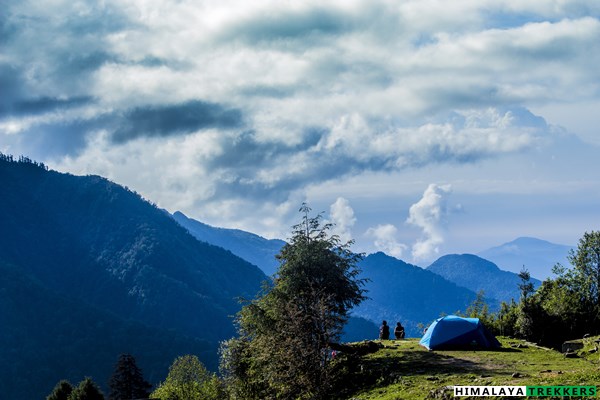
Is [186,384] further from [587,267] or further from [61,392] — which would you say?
[587,267]

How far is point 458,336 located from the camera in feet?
150

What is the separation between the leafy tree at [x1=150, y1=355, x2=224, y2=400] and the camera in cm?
8883

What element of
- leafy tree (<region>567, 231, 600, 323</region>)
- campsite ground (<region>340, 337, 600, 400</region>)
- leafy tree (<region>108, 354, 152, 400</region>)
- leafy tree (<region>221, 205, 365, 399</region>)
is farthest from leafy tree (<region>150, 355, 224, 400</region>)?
leafy tree (<region>567, 231, 600, 323</region>)

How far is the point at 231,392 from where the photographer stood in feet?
171

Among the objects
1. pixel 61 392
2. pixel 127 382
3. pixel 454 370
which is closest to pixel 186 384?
pixel 127 382

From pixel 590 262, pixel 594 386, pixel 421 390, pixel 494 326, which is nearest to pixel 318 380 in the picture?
pixel 421 390

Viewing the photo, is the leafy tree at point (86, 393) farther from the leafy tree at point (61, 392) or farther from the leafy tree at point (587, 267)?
the leafy tree at point (587, 267)

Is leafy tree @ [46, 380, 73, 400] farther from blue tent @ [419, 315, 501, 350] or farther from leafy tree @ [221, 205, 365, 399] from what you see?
blue tent @ [419, 315, 501, 350]

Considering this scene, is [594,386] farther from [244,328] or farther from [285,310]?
[244,328]

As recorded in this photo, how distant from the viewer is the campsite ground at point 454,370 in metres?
28.3

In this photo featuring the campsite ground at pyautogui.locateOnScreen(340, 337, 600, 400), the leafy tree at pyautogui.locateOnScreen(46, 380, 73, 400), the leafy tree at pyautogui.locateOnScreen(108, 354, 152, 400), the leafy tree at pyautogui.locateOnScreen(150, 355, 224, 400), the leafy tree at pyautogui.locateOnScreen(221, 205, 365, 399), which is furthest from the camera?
the leafy tree at pyautogui.locateOnScreen(108, 354, 152, 400)

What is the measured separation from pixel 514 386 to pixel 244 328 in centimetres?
2958

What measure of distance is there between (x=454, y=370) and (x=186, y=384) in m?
73.8

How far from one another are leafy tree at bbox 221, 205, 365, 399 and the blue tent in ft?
24.5
